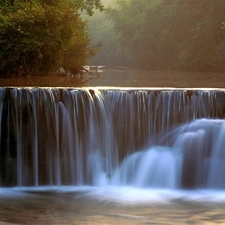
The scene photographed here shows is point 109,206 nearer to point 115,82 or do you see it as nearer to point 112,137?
point 112,137

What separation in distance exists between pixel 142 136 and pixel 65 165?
5.98 ft

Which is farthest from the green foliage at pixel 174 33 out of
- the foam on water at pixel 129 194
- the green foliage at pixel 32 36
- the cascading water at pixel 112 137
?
the foam on water at pixel 129 194

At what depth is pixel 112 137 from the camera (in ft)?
42.6

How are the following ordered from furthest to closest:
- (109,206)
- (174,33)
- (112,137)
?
(174,33), (112,137), (109,206)

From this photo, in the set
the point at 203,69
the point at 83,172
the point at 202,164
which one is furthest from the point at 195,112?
the point at 203,69

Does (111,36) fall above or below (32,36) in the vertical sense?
above

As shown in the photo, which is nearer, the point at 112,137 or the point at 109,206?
the point at 109,206

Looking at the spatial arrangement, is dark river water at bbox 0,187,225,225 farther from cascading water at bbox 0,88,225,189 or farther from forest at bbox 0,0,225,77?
forest at bbox 0,0,225,77

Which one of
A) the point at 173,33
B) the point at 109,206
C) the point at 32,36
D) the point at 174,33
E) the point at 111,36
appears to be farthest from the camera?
the point at 111,36

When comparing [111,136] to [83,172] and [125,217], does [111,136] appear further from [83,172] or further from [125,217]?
[125,217]

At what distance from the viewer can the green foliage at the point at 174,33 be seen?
132 feet

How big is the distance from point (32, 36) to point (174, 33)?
29.5 meters

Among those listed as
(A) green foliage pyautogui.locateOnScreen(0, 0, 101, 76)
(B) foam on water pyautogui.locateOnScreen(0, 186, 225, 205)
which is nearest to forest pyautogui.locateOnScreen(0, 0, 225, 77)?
(A) green foliage pyautogui.locateOnScreen(0, 0, 101, 76)

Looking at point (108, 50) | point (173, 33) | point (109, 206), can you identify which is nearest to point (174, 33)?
point (173, 33)
